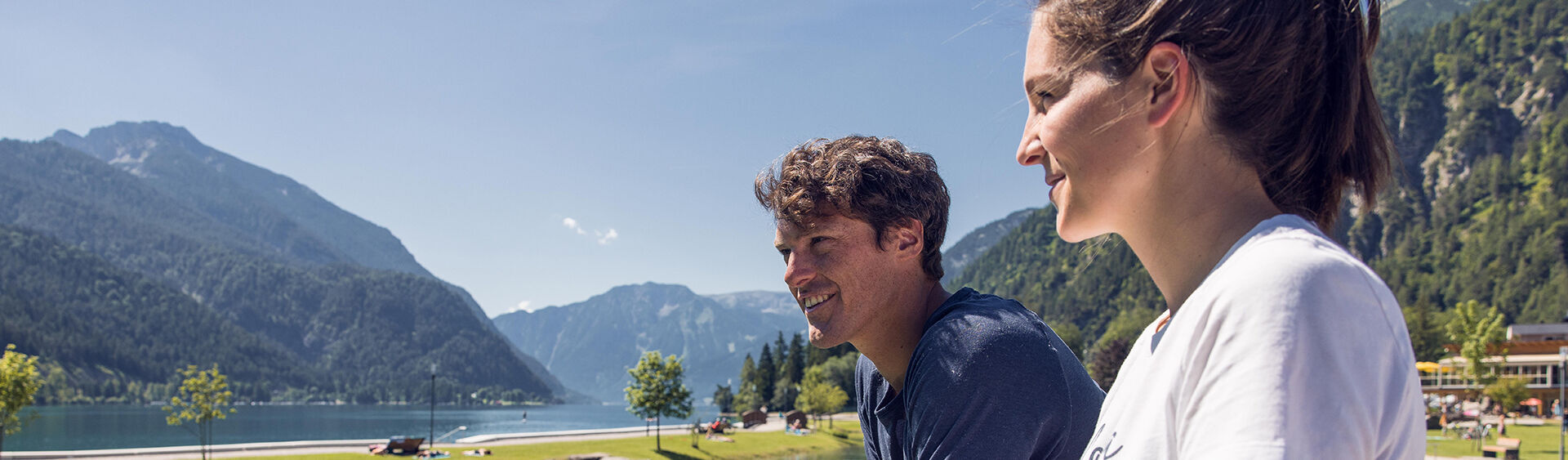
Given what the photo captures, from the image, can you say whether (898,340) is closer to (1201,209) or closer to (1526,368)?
(1201,209)

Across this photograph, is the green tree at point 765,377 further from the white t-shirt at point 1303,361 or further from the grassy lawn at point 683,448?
the white t-shirt at point 1303,361

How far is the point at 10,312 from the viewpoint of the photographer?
18125 centimetres

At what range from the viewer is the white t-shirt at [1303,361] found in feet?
2.16

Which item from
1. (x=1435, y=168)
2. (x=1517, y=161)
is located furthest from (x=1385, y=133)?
(x=1435, y=168)

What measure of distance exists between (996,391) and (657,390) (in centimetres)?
5587

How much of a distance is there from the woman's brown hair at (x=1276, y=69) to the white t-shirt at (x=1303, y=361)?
228 mm

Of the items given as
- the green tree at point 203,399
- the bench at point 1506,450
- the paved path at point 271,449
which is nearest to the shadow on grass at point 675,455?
the paved path at point 271,449

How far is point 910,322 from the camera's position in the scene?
2.25 meters

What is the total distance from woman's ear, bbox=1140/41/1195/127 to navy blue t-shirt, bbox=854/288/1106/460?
0.87 m

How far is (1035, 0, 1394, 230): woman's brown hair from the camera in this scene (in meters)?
0.94

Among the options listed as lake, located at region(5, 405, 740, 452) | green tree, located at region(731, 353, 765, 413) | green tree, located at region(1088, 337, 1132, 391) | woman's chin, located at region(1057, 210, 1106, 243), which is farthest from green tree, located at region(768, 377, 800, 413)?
woman's chin, located at region(1057, 210, 1106, 243)

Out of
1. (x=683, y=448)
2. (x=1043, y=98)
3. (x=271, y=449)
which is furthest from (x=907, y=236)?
(x=683, y=448)

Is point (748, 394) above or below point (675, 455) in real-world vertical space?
→ below

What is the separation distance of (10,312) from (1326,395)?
23837cm
